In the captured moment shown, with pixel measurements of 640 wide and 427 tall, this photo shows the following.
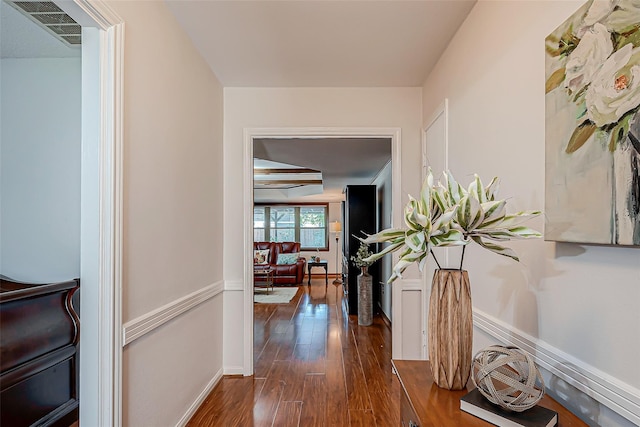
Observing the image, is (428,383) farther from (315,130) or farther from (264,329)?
(264,329)

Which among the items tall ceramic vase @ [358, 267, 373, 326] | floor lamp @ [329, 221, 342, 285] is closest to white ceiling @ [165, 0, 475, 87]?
tall ceramic vase @ [358, 267, 373, 326]

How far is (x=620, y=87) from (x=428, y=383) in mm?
1010

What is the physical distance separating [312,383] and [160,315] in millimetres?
1573

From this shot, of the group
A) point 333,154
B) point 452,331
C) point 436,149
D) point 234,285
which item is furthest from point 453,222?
point 333,154

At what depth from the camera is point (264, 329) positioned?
4703mm

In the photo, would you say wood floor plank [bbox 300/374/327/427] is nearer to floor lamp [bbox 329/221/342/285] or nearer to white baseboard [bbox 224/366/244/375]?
white baseboard [bbox 224/366/244/375]

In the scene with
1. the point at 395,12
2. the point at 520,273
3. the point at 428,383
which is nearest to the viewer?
the point at 428,383

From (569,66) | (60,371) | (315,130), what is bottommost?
(60,371)

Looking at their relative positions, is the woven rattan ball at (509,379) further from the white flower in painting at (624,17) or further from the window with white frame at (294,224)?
the window with white frame at (294,224)

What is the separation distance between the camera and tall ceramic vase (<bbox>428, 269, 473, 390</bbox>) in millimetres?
1125

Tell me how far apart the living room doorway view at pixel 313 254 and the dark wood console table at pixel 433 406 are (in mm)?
1695

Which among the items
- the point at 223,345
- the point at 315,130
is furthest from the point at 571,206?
the point at 223,345

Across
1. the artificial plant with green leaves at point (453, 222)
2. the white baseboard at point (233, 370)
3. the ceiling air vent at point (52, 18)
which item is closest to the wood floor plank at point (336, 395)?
the white baseboard at point (233, 370)

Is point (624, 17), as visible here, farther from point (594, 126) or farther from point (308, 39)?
point (308, 39)
